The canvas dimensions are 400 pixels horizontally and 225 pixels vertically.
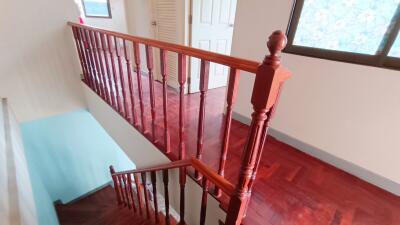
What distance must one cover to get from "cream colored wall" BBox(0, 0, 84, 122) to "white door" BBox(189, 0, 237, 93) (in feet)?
5.61

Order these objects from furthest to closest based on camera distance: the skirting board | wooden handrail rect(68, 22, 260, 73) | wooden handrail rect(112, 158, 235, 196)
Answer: the skirting board
wooden handrail rect(112, 158, 235, 196)
wooden handrail rect(68, 22, 260, 73)

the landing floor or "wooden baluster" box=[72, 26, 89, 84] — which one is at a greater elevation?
"wooden baluster" box=[72, 26, 89, 84]

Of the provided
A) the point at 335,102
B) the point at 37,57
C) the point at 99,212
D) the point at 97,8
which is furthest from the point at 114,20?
the point at 335,102

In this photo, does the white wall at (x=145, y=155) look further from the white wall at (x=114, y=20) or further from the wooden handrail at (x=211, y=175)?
the white wall at (x=114, y=20)

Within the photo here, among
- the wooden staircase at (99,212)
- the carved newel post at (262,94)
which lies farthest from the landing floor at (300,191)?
the wooden staircase at (99,212)

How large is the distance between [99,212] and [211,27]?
357 cm

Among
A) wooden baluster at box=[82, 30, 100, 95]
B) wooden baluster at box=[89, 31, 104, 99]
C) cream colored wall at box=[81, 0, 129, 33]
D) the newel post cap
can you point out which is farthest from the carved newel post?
cream colored wall at box=[81, 0, 129, 33]

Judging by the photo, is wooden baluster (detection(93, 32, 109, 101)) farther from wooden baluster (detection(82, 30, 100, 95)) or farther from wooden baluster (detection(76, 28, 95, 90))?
wooden baluster (detection(76, 28, 95, 90))

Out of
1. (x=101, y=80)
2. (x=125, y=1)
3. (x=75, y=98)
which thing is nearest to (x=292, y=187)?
(x=101, y=80)

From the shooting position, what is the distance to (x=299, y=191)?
137 cm

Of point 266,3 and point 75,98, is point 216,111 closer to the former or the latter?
point 266,3

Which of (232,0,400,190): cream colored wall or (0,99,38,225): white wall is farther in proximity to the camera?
Answer: (232,0,400,190): cream colored wall

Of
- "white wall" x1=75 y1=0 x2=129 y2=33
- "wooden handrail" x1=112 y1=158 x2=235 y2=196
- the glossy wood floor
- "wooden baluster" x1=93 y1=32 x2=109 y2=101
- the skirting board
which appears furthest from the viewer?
"white wall" x1=75 y1=0 x2=129 y2=33

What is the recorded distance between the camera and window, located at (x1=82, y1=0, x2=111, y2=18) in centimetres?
572
